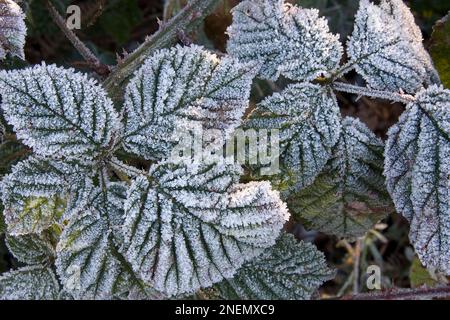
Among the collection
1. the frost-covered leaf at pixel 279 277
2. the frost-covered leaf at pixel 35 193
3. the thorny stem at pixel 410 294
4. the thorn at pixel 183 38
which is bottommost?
the thorny stem at pixel 410 294

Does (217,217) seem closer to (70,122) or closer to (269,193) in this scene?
(269,193)

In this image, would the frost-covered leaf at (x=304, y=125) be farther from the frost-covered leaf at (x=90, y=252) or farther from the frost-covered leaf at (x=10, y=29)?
the frost-covered leaf at (x=10, y=29)

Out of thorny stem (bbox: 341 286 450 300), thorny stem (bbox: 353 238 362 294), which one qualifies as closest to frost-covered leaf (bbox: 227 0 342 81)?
thorny stem (bbox: 341 286 450 300)

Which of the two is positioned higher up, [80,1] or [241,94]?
[80,1]

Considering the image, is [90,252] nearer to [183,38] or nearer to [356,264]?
[183,38]

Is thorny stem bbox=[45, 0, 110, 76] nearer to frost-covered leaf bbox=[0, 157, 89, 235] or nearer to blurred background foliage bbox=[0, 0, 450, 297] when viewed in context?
blurred background foliage bbox=[0, 0, 450, 297]

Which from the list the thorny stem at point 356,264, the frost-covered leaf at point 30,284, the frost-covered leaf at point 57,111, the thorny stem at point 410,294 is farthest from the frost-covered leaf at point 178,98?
the thorny stem at point 356,264

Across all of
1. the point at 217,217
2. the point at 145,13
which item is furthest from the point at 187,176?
the point at 145,13
